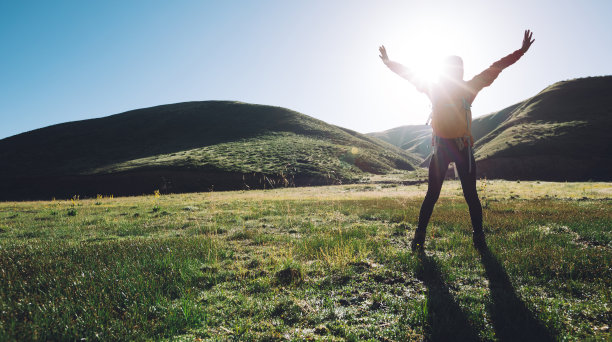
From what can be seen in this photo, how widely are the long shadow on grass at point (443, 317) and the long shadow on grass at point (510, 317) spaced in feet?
0.96

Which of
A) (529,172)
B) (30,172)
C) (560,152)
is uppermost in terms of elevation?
(30,172)

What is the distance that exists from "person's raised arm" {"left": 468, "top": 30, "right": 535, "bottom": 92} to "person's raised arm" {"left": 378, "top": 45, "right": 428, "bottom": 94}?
888 mm

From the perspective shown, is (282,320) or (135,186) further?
(135,186)

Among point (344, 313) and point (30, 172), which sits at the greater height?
point (30, 172)

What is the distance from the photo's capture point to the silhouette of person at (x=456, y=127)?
5.11 meters

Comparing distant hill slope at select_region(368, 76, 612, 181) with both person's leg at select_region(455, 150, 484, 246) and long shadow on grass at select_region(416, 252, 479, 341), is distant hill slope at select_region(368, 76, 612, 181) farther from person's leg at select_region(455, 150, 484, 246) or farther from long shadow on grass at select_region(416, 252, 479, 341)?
long shadow on grass at select_region(416, 252, 479, 341)

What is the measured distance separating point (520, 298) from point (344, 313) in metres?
2.17

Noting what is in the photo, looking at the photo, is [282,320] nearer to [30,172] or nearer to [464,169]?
[464,169]

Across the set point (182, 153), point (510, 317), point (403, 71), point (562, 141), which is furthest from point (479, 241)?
point (562, 141)

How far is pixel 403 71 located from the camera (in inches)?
230

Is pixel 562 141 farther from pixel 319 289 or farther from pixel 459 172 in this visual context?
pixel 319 289

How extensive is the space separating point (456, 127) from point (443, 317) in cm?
356

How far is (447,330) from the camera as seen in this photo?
2742 mm

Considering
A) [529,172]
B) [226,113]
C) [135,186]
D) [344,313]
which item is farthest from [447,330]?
[226,113]
